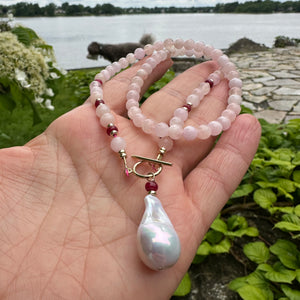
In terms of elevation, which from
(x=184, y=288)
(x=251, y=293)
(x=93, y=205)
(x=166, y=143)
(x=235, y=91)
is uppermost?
(x=235, y=91)

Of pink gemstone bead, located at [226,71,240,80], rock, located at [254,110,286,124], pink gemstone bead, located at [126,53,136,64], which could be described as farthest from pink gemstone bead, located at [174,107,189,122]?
rock, located at [254,110,286,124]

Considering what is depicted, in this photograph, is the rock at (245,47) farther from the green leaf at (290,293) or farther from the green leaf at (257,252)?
the green leaf at (290,293)

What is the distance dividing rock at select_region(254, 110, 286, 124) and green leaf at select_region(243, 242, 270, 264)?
8.49ft

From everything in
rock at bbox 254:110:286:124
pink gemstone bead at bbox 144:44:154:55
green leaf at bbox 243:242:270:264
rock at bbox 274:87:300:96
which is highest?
pink gemstone bead at bbox 144:44:154:55

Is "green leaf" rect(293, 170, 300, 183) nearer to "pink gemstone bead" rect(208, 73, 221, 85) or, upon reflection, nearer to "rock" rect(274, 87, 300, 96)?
"pink gemstone bead" rect(208, 73, 221, 85)

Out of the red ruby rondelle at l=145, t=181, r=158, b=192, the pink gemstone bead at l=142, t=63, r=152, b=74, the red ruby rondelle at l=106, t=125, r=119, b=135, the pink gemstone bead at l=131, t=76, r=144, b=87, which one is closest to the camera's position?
the red ruby rondelle at l=145, t=181, r=158, b=192

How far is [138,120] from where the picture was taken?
74.4 inches

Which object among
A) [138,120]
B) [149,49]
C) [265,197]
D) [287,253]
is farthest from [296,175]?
[149,49]

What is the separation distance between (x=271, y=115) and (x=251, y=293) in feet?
10.5

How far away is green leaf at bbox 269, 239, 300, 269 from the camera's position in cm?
167

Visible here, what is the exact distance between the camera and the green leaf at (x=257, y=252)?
1737 mm

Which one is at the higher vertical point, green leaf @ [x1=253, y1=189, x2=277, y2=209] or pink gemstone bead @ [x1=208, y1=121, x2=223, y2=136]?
pink gemstone bead @ [x1=208, y1=121, x2=223, y2=136]

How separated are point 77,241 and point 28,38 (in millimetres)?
2090

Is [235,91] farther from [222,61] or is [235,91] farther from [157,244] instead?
[157,244]
